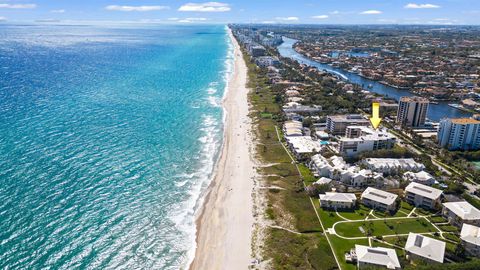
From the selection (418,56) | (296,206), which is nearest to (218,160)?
(296,206)

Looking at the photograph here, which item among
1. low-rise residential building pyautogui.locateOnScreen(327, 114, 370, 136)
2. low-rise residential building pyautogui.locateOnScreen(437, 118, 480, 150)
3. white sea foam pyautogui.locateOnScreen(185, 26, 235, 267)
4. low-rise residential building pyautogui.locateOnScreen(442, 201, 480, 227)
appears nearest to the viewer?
white sea foam pyautogui.locateOnScreen(185, 26, 235, 267)

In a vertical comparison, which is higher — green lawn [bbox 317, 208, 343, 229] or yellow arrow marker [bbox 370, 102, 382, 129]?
yellow arrow marker [bbox 370, 102, 382, 129]

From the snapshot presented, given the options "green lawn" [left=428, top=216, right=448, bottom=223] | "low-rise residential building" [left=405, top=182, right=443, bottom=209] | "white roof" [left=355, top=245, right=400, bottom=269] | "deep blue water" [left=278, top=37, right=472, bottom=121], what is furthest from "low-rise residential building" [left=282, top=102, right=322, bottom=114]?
"white roof" [left=355, top=245, right=400, bottom=269]

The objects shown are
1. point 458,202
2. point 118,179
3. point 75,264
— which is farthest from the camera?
A: point 118,179

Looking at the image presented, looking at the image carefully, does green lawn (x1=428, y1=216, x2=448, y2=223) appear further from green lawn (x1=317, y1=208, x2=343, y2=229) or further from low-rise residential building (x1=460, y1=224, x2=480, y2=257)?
green lawn (x1=317, y1=208, x2=343, y2=229)

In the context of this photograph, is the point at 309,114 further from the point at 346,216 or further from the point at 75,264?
the point at 75,264

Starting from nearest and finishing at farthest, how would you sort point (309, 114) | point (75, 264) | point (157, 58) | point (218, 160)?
point (75, 264) → point (218, 160) → point (309, 114) → point (157, 58)
